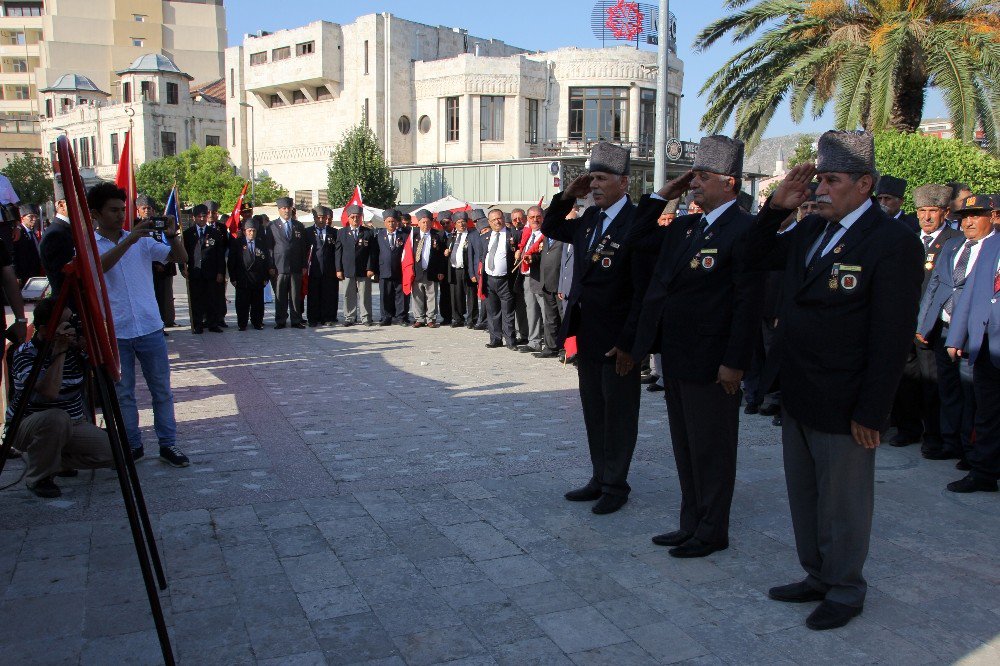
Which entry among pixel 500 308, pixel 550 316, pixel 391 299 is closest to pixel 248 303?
pixel 391 299

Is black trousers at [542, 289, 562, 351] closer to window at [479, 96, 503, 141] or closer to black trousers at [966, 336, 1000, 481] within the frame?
black trousers at [966, 336, 1000, 481]

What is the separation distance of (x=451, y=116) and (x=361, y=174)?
664 cm

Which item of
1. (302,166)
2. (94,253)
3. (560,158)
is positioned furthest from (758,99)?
(302,166)

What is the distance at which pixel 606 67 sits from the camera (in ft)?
160

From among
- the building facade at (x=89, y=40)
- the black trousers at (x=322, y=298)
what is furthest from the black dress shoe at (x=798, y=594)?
the building facade at (x=89, y=40)

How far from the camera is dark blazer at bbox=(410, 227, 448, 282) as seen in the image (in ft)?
48.6

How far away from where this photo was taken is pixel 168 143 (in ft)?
223

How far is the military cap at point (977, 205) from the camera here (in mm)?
6006

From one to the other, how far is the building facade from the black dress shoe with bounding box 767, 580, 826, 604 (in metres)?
93.2

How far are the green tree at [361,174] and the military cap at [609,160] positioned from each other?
42.9 m

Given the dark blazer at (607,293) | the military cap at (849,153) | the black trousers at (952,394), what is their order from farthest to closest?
the black trousers at (952,394), the dark blazer at (607,293), the military cap at (849,153)

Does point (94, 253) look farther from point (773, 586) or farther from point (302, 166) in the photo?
point (302, 166)

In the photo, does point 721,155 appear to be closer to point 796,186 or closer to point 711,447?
point 796,186

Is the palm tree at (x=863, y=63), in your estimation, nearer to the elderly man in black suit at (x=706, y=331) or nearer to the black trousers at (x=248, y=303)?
the black trousers at (x=248, y=303)
